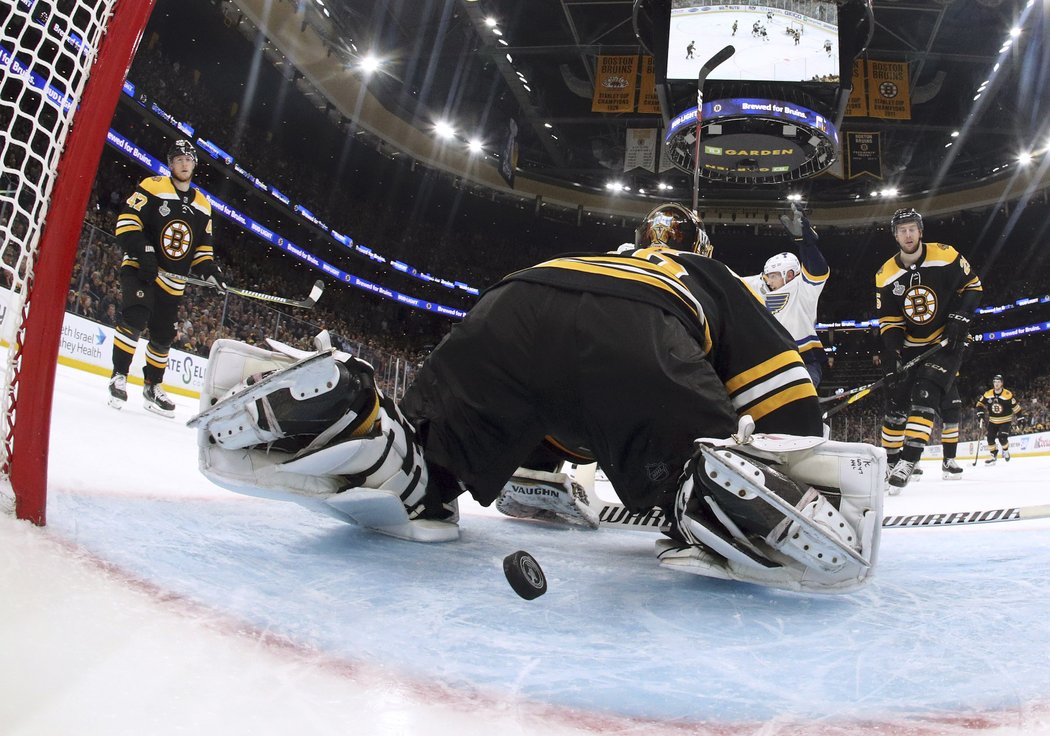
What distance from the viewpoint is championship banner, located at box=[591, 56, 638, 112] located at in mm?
11180

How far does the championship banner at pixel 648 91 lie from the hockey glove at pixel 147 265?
860 cm

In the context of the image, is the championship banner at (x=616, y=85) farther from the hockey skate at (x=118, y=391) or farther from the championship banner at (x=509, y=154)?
the hockey skate at (x=118, y=391)

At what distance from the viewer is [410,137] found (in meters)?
15.4

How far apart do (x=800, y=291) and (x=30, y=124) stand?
3.84 metres

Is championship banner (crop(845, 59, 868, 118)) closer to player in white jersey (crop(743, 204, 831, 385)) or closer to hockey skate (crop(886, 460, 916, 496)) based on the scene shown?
player in white jersey (crop(743, 204, 831, 385))

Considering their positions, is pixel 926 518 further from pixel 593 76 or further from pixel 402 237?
pixel 402 237

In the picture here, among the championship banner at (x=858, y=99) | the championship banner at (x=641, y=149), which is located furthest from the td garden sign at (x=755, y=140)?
the championship banner at (x=641, y=149)

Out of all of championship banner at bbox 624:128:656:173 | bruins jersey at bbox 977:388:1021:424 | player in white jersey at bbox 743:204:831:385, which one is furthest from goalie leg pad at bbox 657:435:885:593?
championship banner at bbox 624:128:656:173

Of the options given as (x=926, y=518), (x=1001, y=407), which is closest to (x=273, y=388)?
(x=926, y=518)

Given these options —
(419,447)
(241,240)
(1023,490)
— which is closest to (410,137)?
(241,240)

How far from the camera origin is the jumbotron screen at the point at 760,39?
741 centimetres

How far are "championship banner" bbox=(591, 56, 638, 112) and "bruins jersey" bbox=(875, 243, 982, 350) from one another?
297 inches

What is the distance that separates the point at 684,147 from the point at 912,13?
18.7 ft

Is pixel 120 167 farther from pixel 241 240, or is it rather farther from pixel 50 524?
pixel 50 524
